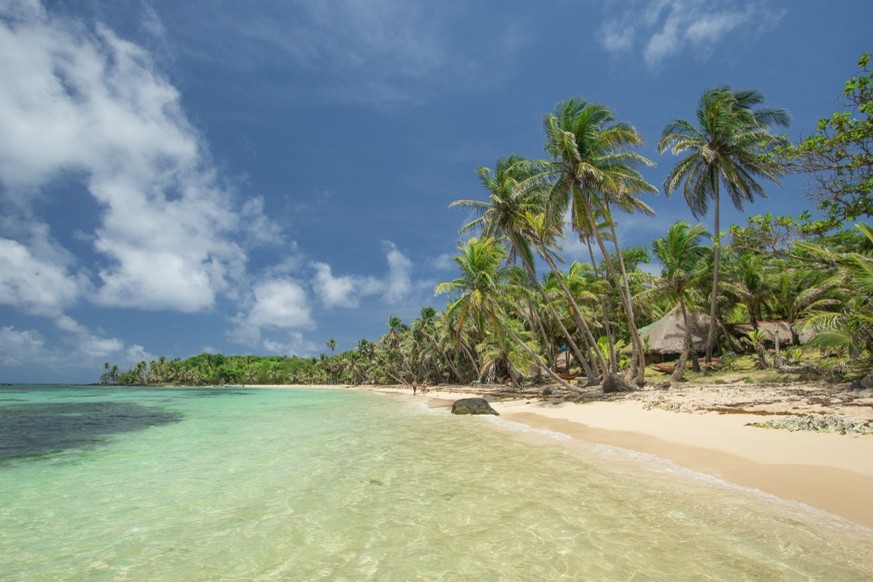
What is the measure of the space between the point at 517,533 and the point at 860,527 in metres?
3.76

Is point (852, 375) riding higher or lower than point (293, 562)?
higher

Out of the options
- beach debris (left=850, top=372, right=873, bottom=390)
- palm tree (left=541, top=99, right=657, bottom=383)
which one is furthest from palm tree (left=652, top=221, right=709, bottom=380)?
beach debris (left=850, top=372, right=873, bottom=390)

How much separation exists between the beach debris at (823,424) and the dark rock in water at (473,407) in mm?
10593

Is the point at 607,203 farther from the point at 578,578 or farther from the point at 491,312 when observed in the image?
the point at 578,578

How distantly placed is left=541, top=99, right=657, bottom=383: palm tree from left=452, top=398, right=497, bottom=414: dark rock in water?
778cm

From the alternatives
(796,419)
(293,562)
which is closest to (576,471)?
(293,562)

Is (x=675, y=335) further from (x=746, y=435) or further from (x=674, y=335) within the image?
(x=746, y=435)

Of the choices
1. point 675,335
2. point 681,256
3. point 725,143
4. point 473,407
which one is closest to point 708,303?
point 675,335

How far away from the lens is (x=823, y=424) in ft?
28.9

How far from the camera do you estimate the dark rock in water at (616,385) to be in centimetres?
1973

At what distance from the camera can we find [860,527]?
4.63 meters

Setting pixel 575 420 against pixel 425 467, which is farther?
pixel 575 420

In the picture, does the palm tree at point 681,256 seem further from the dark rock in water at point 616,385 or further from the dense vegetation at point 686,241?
the dark rock in water at point 616,385

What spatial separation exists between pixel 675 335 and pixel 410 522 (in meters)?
30.3
